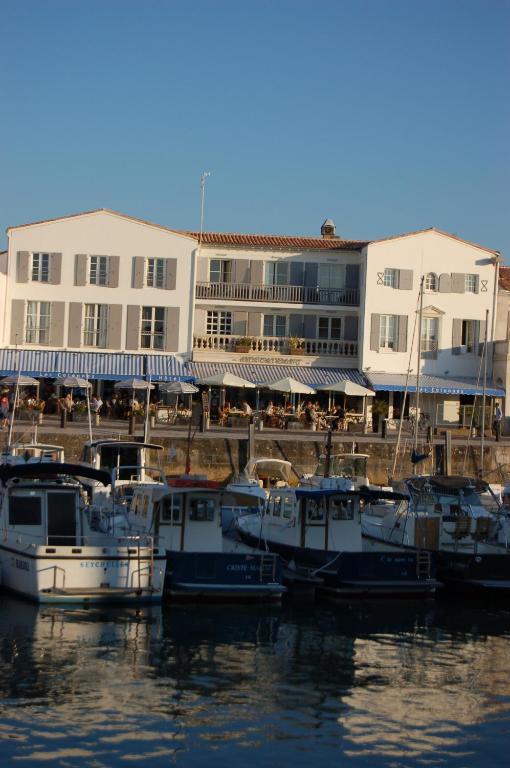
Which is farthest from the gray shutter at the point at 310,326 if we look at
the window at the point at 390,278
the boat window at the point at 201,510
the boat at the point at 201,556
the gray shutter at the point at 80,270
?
the boat window at the point at 201,510

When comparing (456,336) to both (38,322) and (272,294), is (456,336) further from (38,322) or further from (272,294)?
(38,322)

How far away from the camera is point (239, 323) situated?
59.6 meters

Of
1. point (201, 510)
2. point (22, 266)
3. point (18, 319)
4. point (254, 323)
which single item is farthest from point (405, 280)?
point (201, 510)

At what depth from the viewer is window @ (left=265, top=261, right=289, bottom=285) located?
197 ft

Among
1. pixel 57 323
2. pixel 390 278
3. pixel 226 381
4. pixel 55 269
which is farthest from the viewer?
pixel 390 278

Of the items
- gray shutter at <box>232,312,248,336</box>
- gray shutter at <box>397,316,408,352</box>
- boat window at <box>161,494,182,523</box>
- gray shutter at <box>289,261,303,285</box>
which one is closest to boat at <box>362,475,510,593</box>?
boat window at <box>161,494,182,523</box>

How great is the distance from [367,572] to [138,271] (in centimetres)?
3124

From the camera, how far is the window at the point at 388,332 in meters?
58.8

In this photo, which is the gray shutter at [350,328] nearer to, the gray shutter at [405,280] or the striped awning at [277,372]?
the striped awning at [277,372]

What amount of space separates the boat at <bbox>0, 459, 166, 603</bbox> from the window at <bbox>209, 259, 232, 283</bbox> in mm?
30901

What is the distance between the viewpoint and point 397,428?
53.6 m

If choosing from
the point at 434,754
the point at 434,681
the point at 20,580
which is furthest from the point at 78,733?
the point at 20,580

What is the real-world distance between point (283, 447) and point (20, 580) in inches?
929

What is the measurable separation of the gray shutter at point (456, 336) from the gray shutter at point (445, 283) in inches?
63.9
